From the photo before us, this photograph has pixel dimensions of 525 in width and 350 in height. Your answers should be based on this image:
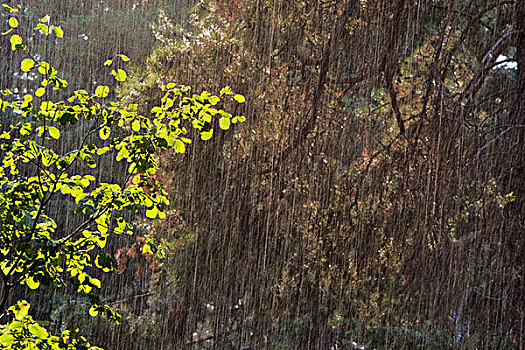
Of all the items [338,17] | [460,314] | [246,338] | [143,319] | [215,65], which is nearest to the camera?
[338,17]

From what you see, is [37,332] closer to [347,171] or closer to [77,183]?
[77,183]

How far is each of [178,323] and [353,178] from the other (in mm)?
2871

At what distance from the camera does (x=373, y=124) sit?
5.84 m

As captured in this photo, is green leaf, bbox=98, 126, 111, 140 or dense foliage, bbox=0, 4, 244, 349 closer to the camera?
dense foliage, bbox=0, 4, 244, 349

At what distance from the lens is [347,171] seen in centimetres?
552

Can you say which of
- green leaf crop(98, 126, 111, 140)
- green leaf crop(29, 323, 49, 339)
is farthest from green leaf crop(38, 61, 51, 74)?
green leaf crop(29, 323, 49, 339)

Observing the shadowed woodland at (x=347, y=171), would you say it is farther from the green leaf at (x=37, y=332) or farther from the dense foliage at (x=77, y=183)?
the green leaf at (x=37, y=332)

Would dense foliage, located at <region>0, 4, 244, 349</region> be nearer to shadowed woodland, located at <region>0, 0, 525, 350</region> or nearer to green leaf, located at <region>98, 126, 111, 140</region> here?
green leaf, located at <region>98, 126, 111, 140</region>

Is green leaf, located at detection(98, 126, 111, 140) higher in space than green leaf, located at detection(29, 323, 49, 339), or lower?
higher

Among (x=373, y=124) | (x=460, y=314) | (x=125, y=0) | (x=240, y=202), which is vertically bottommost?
(x=460, y=314)

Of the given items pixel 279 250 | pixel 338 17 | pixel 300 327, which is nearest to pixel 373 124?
pixel 338 17

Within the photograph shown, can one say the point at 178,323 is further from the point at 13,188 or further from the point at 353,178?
the point at 13,188

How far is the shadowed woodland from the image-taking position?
4.82m

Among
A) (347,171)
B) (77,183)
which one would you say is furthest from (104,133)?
(347,171)
